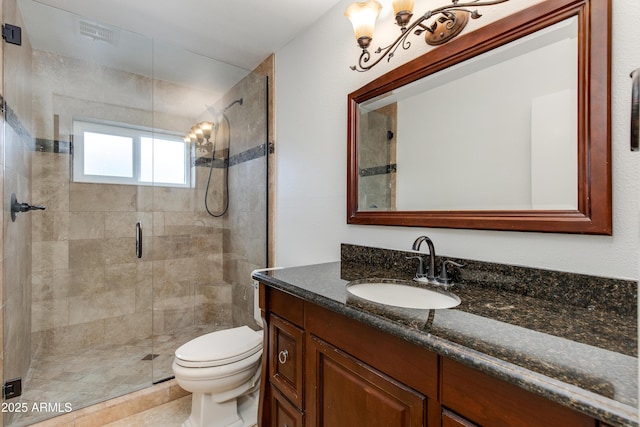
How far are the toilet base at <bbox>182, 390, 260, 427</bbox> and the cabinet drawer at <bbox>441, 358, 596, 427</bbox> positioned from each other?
1448 millimetres

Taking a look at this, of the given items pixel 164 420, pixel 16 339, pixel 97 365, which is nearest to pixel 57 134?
pixel 16 339

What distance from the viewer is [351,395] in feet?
2.68

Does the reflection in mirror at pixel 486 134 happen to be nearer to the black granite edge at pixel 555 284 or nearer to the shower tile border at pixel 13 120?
the black granite edge at pixel 555 284

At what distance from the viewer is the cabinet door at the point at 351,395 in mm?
680

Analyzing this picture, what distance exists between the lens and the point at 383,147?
1.42 meters

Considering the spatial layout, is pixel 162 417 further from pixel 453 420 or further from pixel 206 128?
pixel 206 128

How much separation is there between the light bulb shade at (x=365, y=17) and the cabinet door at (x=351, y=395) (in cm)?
126

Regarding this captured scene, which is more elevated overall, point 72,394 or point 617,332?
point 617,332

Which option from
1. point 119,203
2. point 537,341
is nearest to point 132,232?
point 119,203

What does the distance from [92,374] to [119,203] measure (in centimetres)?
132

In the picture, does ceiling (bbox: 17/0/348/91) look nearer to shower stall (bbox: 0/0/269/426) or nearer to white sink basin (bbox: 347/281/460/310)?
shower stall (bbox: 0/0/269/426)

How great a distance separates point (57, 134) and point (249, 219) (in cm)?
159

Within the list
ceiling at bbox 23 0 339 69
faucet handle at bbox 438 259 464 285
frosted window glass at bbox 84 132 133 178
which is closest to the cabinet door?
faucet handle at bbox 438 259 464 285

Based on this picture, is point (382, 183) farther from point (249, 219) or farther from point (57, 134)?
point (57, 134)
